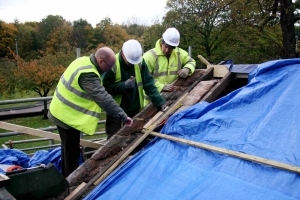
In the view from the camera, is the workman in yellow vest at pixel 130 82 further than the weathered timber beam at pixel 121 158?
Yes

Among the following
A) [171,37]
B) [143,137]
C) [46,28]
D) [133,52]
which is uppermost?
[46,28]

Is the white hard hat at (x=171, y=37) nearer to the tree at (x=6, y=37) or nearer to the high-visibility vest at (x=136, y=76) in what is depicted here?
the high-visibility vest at (x=136, y=76)

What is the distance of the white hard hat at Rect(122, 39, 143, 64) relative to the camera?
4.07m

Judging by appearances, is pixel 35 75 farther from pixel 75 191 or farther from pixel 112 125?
pixel 75 191

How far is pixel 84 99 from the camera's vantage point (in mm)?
3840

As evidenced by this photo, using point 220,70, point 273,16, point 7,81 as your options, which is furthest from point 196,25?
point 220,70

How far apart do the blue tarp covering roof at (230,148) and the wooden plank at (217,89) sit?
44 cm

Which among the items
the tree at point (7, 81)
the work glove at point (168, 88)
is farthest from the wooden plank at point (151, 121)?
the tree at point (7, 81)

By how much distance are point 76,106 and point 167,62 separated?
1.69m

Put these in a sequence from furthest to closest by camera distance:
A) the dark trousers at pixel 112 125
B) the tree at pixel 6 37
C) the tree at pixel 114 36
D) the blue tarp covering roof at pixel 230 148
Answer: the tree at pixel 6 37 → the tree at pixel 114 36 → the dark trousers at pixel 112 125 → the blue tarp covering roof at pixel 230 148

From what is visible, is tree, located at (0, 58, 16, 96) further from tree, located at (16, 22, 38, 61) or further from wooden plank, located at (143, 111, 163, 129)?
wooden plank, located at (143, 111, 163, 129)

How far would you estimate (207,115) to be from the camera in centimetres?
372

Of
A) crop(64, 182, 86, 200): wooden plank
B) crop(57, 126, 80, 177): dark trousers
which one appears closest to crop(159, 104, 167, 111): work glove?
crop(57, 126, 80, 177): dark trousers

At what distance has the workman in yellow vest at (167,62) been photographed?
4.80 meters
